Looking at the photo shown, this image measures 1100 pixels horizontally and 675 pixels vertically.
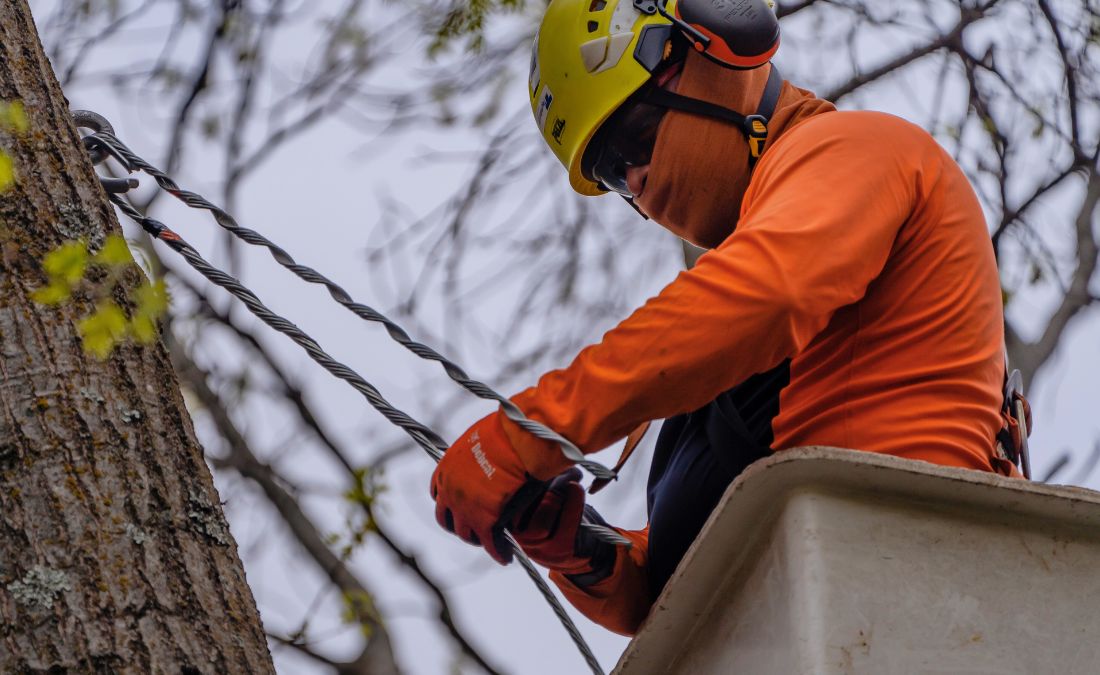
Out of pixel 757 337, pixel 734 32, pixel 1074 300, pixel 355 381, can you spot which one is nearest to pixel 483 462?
pixel 355 381

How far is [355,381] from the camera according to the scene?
201 cm

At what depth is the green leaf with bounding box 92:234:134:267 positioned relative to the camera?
170cm

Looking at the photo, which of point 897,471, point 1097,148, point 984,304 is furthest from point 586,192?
point 1097,148

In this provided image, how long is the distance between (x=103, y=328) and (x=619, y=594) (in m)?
1.16

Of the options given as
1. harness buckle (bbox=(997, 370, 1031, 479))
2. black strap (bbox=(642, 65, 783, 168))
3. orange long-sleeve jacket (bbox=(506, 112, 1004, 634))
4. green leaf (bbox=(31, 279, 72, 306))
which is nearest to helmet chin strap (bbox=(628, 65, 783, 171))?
black strap (bbox=(642, 65, 783, 168))

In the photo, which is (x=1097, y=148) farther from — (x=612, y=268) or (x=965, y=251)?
(x=965, y=251)

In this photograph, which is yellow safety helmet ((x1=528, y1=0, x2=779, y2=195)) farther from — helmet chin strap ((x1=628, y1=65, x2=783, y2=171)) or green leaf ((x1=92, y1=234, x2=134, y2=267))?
green leaf ((x1=92, y1=234, x2=134, y2=267))

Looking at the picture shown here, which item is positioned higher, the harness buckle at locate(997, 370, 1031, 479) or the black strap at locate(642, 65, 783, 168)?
the black strap at locate(642, 65, 783, 168)

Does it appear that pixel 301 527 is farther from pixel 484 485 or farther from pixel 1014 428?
pixel 1014 428

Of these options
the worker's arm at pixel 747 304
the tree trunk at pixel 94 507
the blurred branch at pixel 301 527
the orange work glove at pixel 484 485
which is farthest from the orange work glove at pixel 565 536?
the blurred branch at pixel 301 527

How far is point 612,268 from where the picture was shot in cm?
579

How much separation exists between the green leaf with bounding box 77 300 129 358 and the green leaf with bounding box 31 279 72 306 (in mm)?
40

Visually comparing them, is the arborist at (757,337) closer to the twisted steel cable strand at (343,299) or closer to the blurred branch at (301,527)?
the twisted steel cable strand at (343,299)

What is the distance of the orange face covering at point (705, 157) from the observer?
237cm
